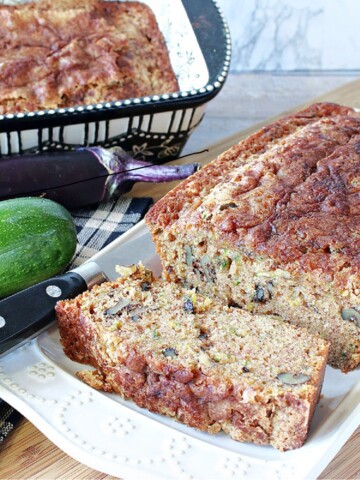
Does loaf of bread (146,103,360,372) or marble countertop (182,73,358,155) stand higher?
loaf of bread (146,103,360,372)

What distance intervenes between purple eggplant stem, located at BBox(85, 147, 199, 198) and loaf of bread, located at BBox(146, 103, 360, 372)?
0.61 m

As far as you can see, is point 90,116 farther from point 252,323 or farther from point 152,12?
point 252,323

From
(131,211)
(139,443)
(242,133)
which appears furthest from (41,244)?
(242,133)

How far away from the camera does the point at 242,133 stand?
5141mm

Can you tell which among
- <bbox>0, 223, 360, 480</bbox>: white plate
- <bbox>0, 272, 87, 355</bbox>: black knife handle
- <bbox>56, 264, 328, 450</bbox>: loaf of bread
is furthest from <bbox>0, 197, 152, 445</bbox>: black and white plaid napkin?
<bbox>0, 223, 360, 480</bbox>: white plate

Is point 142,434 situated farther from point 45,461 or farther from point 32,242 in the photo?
point 32,242

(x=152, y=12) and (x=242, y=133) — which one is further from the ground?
(x=152, y=12)

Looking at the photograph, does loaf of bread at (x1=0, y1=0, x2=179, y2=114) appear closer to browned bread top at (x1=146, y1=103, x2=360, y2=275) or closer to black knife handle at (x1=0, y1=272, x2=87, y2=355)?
browned bread top at (x1=146, y1=103, x2=360, y2=275)

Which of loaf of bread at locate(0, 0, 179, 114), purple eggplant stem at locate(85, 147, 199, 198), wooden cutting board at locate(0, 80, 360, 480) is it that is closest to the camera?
Result: wooden cutting board at locate(0, 80, 360, 480)

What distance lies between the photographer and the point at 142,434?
8.80 feet

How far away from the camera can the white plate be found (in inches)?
99.5

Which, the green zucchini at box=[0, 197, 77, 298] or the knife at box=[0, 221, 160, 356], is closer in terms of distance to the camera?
the knife at box=[0, 221, 160, 356]

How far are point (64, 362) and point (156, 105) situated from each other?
1.87m

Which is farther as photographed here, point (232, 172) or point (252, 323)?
point (232, 172)
